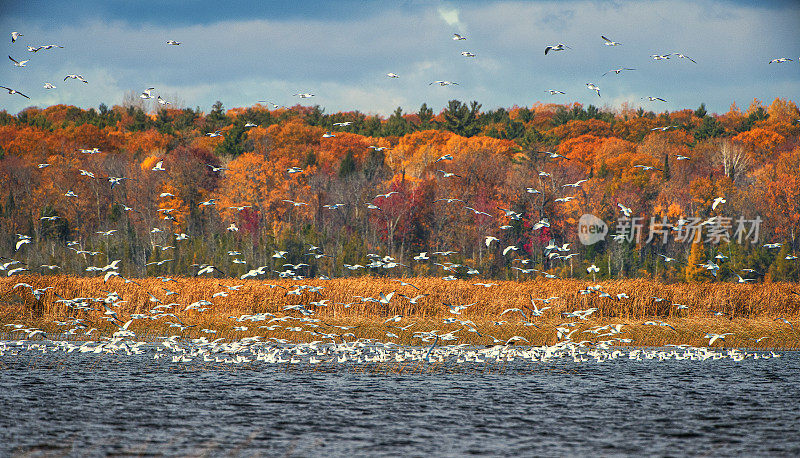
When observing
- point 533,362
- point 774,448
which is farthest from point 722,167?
point 774,448

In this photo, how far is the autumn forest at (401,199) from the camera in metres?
79.4

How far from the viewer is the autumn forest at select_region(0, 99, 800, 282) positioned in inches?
3125

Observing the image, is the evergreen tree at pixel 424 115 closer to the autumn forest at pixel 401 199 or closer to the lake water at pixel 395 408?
the autumn forest at pixel 401 199

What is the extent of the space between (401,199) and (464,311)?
56291mm

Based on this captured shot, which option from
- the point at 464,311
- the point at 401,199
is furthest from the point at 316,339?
the point at 401,199

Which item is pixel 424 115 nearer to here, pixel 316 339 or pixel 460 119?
pixel 460 119

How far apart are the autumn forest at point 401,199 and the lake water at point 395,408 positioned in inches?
1426

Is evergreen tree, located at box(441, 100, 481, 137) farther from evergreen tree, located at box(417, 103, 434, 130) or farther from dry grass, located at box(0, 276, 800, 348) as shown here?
dry grass, located at box(0, 276, 800, 348)

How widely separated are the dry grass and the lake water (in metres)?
5.63

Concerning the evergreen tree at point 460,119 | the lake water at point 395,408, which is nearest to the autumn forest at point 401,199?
the evergreen tree at point 460,119

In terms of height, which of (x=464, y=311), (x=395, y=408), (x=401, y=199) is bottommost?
(x=395, y=408)

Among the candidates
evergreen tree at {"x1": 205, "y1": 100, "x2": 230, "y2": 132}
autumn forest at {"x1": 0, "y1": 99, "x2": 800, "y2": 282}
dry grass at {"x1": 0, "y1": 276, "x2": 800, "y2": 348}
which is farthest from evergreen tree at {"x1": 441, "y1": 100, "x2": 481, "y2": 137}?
dry grass at {"x1": 0, "y1": 276, "x2": 800, "y2": 348}

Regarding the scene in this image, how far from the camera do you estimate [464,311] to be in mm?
39469

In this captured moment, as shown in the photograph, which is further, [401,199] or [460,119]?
[460,119]
